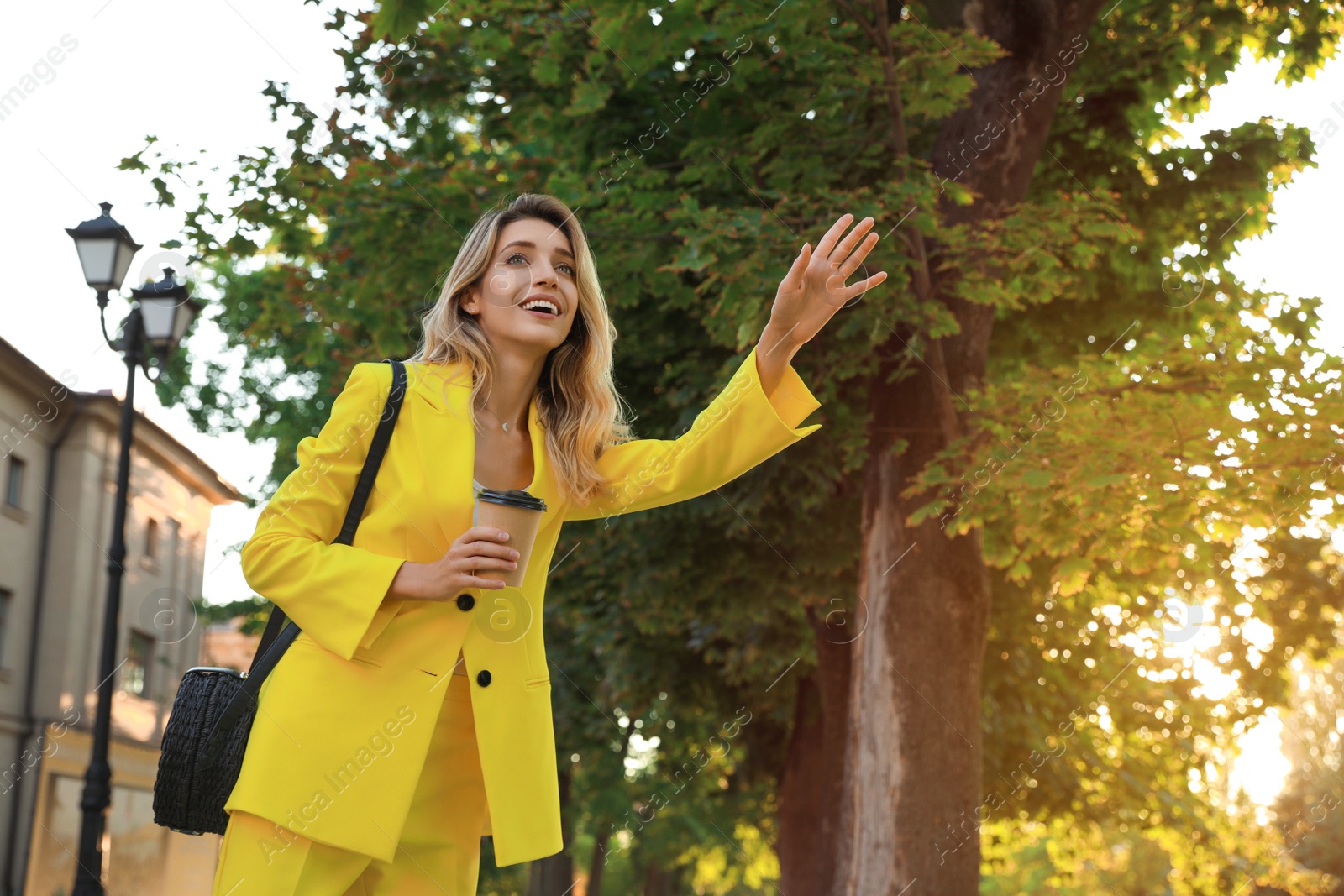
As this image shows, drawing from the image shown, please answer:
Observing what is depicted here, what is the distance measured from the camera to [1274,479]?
25.4 ft

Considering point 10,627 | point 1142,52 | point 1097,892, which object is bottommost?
point 1097,892

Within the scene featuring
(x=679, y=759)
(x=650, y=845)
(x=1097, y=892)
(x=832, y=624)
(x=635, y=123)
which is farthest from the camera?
(x=1097, y=892)

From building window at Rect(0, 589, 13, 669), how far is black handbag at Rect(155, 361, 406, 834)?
26.2m

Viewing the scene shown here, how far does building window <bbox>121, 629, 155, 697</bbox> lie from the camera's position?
31656 mm

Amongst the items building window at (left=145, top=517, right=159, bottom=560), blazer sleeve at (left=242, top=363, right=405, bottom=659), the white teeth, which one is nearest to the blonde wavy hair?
the white teeth

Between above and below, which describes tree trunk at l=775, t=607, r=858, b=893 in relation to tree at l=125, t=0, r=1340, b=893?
below

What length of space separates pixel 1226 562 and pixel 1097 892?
33.6 metres

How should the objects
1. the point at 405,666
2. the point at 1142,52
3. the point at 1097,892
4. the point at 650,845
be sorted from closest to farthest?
the point at 405,666
the point at 1142,52
the point at 650,845
the point at 1097,892

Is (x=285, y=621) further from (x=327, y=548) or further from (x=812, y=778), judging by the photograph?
(x=812, y=778)

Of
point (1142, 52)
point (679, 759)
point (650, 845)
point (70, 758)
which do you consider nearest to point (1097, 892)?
point (650, 845)

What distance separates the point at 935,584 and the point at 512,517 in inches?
278

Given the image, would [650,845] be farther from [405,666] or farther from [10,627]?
[405,666]

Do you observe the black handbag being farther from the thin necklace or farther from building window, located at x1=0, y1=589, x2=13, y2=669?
building window, located at x1=0, y1=589, x2=13, y2=669

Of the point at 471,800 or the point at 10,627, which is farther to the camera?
the point at 10,627
